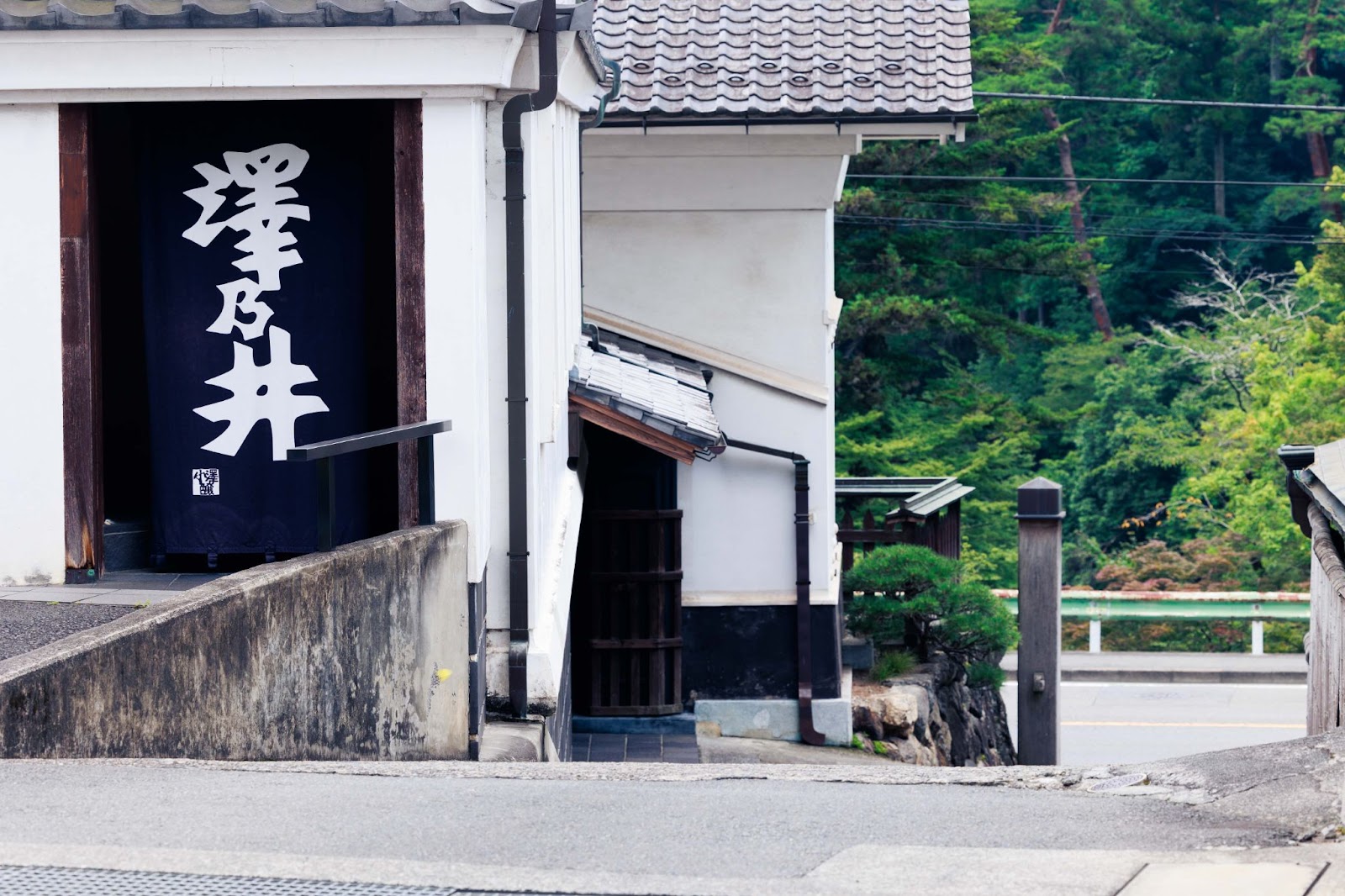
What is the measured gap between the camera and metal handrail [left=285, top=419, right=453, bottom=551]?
5.91 m

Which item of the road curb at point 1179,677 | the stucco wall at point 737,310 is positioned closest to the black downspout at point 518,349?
the stucco wall at point 737,310

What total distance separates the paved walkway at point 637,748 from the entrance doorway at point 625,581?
0.27 m

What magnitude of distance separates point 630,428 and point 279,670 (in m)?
4.76

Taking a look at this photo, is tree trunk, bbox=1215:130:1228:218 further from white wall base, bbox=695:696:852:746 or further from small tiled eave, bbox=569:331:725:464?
small tiled eave, bbox=569:331:725:464

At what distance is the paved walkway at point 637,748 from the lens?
12219 mm

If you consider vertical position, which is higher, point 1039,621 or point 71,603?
point 71,603

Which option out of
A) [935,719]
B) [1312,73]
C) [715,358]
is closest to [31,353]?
[715,358]

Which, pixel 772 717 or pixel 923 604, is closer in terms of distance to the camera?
pixel 772 717

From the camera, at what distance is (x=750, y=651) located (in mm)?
14016

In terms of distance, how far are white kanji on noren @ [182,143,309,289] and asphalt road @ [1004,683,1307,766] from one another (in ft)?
38.6

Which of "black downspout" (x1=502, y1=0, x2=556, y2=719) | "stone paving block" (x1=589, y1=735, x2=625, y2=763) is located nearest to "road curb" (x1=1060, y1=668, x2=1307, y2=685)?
"stone paving block" (x1=589, y1=735, x2=625, y2=763)

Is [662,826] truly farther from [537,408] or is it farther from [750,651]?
[750,651]

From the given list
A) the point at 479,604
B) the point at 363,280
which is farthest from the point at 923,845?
the point at 363,280

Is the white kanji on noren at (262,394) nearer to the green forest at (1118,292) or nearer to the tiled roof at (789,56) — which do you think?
the tiled roof at (789,56)
